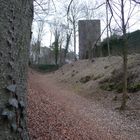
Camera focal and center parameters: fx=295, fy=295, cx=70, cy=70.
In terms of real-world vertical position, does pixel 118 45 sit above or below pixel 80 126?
above

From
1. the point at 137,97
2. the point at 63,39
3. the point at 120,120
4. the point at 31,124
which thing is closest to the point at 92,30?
the point at 63,39

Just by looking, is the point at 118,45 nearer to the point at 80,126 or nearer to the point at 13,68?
the point at 80,126

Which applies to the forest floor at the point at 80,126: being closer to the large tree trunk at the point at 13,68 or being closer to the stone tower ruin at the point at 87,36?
the large tree trunk at the point at 13,68

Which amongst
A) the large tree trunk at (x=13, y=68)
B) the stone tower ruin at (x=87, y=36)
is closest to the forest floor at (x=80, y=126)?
the large tree trunk at (x=13, y=68)

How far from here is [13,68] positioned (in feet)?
5.95

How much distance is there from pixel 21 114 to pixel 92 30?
118 feet

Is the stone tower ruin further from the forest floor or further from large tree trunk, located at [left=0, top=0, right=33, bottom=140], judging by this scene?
large tree trunk, located at [left=0, top=0, right=33, bottom=140]

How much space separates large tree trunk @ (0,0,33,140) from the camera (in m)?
1.70

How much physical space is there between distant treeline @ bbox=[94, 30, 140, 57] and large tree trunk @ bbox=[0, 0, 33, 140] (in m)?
18.0

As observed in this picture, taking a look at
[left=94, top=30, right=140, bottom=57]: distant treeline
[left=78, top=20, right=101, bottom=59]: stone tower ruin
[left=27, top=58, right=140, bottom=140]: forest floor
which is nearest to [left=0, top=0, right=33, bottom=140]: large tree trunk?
[left=27, top=58, right=140, bottom=140]: forest floor

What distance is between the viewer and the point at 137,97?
14.1 m

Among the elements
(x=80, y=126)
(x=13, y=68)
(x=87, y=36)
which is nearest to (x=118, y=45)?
(x=87, y=36)

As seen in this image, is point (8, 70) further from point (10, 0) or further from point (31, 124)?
point (31, 124)

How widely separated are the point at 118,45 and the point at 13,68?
31.2m
